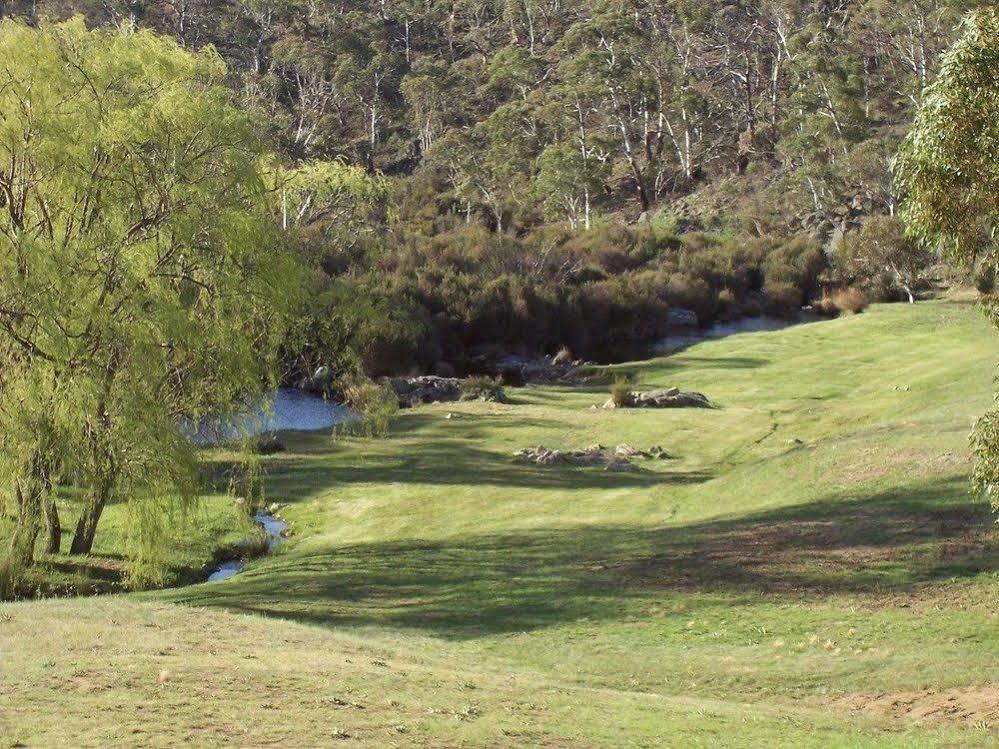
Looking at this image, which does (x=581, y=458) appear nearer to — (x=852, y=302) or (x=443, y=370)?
(x=443, y=370)

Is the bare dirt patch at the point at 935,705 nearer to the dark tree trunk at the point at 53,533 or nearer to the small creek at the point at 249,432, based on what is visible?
the small creek at the point at 249,432

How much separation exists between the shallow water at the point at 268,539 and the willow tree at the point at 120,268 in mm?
2828

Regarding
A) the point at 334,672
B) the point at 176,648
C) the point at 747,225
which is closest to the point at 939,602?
the point at 334,672

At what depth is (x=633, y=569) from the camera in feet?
68.2

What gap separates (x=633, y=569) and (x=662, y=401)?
24.6 m

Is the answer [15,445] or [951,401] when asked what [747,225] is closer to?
[951,401]

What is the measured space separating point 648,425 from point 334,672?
94.1 feet

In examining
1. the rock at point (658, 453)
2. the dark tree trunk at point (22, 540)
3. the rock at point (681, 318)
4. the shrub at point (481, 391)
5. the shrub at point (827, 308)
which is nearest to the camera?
the dark tree trunk at point (22, 540)

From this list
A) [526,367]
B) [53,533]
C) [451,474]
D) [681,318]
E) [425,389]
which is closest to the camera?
[53,533]

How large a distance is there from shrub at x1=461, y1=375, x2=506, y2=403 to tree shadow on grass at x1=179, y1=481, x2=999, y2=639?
76.9 feet

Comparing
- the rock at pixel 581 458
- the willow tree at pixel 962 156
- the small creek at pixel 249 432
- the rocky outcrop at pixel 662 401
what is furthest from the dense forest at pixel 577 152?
the willow tree at pixel 962 156

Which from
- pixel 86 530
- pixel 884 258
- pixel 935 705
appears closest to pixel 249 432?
pixel 86 530

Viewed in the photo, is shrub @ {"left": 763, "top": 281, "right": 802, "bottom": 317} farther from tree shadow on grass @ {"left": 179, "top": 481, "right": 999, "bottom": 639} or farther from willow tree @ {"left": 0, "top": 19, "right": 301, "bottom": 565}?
willow tree @ {"left": 0, "top": 19, "right": 301, "bottom": 565}

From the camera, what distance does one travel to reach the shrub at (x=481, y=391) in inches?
1891
